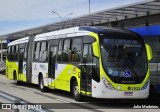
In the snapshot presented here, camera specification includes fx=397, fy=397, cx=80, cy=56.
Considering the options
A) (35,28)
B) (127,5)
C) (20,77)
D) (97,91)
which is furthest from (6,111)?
(35,28)

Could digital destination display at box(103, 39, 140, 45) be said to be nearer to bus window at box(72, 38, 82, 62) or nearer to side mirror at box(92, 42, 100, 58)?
side mirror at box(92, 42, 100, 58)

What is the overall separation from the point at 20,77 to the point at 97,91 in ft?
38.0

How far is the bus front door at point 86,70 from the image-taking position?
14.2m

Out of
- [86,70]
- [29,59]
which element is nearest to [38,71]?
[29,59]

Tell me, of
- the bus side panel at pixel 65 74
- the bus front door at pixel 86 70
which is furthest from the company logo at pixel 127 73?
the bus side panel at pixel 65 74

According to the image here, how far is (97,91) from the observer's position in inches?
537

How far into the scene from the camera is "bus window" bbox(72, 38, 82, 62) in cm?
1535

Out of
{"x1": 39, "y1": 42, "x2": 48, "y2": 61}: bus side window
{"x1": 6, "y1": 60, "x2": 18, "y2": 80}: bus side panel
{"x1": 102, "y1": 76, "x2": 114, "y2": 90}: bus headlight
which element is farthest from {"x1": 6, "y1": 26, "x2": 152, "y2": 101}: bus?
{"x1": 6, "y1": 60, "x2": 18, "y2": 80}: bus side panel

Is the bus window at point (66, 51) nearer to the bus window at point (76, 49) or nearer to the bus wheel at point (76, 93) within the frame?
the bus window at point (76, 49)

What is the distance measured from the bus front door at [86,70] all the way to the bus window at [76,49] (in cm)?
51

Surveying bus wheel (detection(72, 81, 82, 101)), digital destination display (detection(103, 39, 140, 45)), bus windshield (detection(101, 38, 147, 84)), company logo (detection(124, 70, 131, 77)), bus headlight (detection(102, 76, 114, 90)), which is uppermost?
digital destination display (detection(103, 39, 140, 45))

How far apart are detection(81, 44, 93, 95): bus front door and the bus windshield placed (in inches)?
27.1

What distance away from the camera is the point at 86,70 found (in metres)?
14.5

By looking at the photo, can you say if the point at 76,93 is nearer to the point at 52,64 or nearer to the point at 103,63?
the point at 103,63
